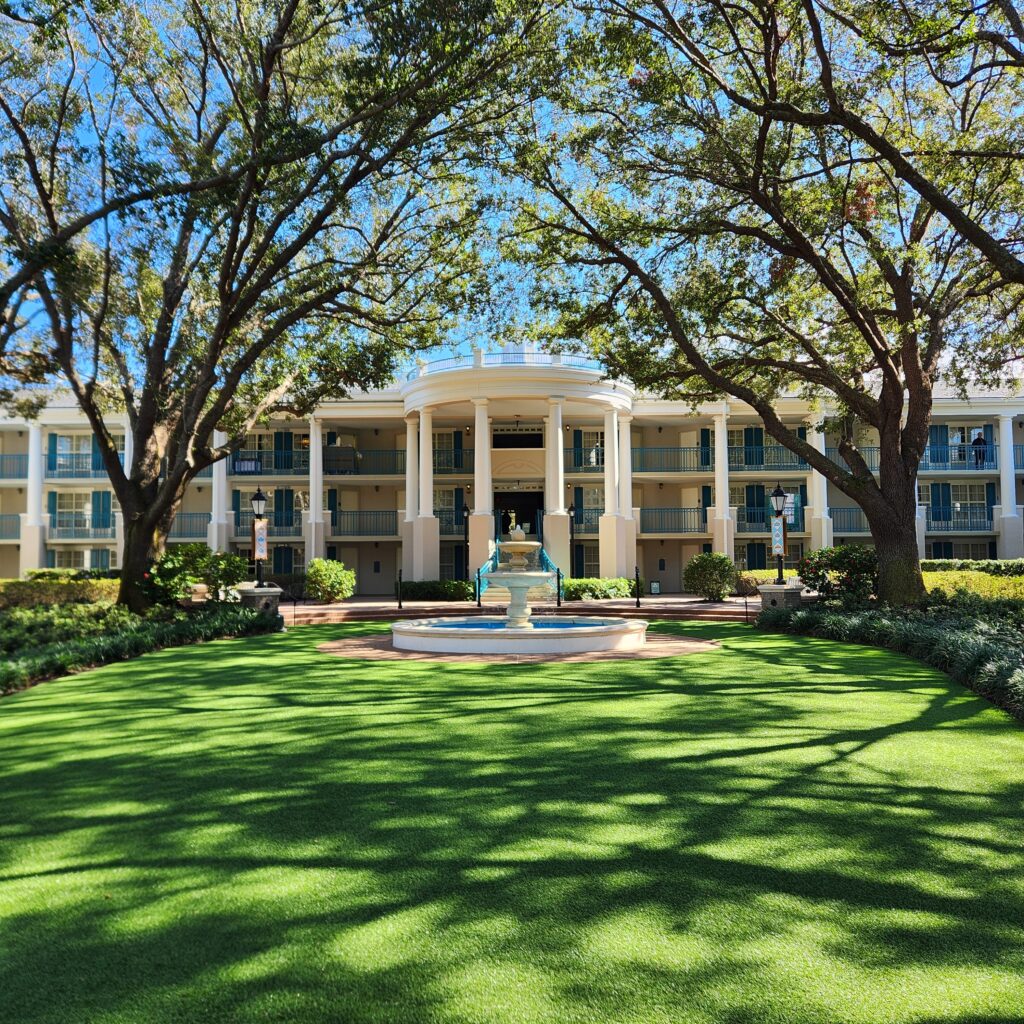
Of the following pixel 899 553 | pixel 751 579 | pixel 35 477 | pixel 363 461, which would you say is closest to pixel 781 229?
pixel 899 553

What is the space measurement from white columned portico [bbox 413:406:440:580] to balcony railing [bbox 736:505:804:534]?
43.1 ft

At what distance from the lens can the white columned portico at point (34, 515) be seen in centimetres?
3344

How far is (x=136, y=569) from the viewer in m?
17.5

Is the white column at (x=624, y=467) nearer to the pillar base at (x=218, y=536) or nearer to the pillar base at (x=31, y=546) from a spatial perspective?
the pillar base at (x=218, y=536)

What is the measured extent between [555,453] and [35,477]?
2255 centimetres

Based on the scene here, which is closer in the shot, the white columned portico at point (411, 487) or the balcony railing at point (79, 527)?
the white columned portico at point (411, 487)

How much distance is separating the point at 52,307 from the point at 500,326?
9.19 meters

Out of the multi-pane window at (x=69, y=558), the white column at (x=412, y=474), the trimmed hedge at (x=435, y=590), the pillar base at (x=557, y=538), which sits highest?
the white column at (x=412, y=474)

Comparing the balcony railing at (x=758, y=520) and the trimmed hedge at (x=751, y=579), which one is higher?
the balcony railing at (x=758, y=520)

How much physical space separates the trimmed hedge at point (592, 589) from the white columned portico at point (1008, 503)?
1765 centimetres

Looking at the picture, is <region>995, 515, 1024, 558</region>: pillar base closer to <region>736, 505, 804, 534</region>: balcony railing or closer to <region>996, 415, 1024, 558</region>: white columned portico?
<region>996, 415, 1024, 558</region>: white columned portico

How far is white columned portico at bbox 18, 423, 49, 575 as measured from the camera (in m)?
33.4

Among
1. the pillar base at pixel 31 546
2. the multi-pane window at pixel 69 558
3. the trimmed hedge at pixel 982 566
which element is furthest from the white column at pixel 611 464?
the pillar base at pixel 31 546

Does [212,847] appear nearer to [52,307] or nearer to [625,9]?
[625,9]
